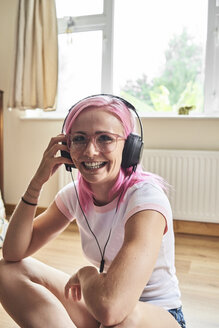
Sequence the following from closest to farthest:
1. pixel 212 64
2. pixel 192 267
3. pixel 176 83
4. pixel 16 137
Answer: pixel 192 267 < pixel 212 64 < pixel 176 83 < pixel 16 137

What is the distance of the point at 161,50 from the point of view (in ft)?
9.46

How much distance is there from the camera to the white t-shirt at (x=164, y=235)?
0.80 m

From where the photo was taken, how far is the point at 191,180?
2.59 meters

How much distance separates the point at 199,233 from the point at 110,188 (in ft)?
6.41

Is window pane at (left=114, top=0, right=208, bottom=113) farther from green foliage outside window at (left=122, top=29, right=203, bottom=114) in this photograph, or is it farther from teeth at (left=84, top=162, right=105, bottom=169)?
teeth at (left=84, top=162, right=105, bottom=169)

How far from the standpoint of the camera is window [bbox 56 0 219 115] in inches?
109

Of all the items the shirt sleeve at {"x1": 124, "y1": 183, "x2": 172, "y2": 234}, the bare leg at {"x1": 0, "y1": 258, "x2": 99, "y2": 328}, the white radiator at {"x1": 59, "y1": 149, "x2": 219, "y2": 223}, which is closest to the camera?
the shirt sleeve at {"x1": 124, "y1": 183, "x2": 172, "y2": 234}

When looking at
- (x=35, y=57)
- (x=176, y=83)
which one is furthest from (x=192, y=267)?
(x=35, y=57)

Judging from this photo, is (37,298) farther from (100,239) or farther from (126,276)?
(126,276)

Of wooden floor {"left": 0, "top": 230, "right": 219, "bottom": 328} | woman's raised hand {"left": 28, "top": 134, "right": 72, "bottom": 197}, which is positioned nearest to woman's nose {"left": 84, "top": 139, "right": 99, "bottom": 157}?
woman's raised hand {"left": 28, "top": 134, "right": 72, "bottom": 197}

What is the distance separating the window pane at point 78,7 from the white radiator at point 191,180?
1.45 m

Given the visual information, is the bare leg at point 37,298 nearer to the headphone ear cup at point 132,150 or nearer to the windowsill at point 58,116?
the headphone ear cup at point 132,150

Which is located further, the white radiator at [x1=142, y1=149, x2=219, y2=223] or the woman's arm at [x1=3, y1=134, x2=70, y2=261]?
the white radiator at [x1=142, y1=149, x2=219, y2=223]

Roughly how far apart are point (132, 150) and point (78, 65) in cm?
241
